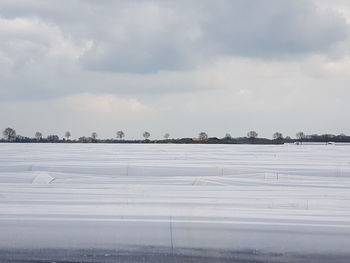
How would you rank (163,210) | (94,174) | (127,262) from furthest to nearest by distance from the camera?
(94,174) → (163,210) → (127,262)

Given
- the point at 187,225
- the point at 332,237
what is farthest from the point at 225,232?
the point at 332,237

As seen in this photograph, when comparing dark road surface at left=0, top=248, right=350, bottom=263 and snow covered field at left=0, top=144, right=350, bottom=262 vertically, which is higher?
snow covered field at left=0, top=144, right=350, bottom=262

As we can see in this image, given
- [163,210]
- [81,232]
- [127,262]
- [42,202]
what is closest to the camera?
[127,262]

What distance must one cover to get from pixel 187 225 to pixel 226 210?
0.53 metres

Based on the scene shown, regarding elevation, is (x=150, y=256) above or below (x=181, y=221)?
below

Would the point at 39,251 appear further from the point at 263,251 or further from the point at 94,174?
the point at 94,174

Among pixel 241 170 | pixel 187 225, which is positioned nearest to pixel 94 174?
pixel 241 170

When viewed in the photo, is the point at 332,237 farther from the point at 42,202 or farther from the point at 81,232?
the point at 42,202

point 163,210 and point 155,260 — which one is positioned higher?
point 163,210

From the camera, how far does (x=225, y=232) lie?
351 cm

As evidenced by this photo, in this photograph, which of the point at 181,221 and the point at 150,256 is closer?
the point at 150,256

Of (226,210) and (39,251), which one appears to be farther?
(226,210)

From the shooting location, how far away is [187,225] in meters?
3.58

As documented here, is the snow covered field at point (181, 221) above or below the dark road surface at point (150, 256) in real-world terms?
above
